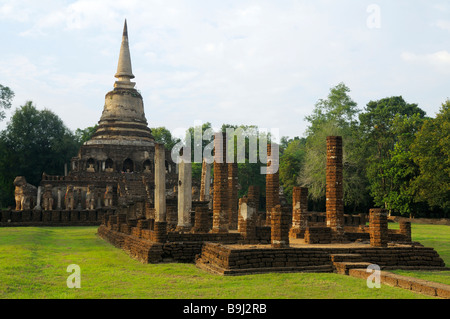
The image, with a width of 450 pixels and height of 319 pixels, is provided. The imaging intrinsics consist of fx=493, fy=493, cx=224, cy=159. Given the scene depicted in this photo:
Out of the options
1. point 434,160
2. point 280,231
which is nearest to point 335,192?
point 280,231

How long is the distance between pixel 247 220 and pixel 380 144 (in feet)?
93.0

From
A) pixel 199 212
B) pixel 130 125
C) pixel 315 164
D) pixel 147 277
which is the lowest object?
pixel 147 277

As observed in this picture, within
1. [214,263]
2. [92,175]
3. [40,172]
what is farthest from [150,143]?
[214,263]

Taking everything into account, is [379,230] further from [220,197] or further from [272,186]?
[272,186]

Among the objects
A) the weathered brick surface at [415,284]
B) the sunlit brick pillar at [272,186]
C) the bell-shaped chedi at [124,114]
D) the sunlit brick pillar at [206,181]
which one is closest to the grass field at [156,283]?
the weathered brick surface at [415,284]

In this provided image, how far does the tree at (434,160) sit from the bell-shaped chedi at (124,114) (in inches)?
879

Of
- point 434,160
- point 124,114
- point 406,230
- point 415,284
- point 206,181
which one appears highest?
point 124,114

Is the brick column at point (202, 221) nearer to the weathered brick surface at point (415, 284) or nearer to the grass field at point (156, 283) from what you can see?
the grass field at point (156, 283)

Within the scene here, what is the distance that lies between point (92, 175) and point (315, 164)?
17.2 metres

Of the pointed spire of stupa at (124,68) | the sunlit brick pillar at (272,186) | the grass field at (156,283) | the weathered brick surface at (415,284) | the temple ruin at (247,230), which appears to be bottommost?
the grass field at (156,283)

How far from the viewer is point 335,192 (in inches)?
533

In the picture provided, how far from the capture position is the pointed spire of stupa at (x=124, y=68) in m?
45.1

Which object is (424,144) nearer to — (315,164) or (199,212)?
(315,164)

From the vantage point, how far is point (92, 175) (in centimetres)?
3844
